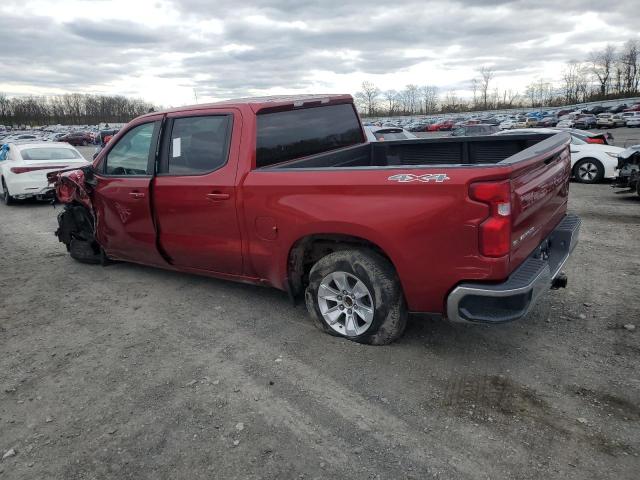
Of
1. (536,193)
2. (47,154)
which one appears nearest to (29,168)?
(47,154)

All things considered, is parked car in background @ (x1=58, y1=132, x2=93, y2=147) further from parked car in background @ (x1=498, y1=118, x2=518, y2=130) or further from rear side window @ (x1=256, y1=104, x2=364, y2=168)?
rear side window @ (x1=256, y1=104, x2=364, y2=168)

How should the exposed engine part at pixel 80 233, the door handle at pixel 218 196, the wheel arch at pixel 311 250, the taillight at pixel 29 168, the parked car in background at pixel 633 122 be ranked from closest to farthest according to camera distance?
the wheel arch at pixel 311 250
the door handle at pixel 218 196
the exposed engine part at pixel 80 233
the taillight at pixel 29 168
the parked car in background at pixel 633 122

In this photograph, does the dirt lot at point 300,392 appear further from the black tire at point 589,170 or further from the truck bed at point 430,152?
the black tire at point 589,170

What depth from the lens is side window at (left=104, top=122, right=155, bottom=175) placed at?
16.4ft

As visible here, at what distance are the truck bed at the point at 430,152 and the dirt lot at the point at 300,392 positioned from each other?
1429mm

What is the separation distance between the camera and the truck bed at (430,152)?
4719 millimetres

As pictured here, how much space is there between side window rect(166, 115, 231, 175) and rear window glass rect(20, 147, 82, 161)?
8.26 meters

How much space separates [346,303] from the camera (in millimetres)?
3895

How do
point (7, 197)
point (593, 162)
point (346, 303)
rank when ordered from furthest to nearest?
1. point (593, 162)
2. point (7, 197)
3. point (346, 303)

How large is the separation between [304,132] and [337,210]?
139 centimetres

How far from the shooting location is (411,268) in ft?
11.1

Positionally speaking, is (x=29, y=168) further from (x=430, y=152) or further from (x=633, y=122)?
(x=633, y=122)

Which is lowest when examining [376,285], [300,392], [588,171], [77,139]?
[300,392]

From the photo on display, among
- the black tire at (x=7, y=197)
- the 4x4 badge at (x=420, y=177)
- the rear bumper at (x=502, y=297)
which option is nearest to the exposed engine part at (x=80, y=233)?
the 4x4 badge at (x=420, y=177)
